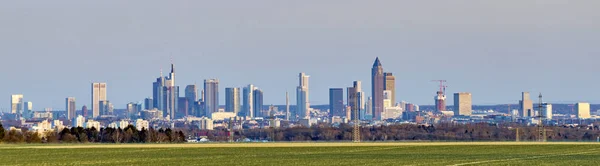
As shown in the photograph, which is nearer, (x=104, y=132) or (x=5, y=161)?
(x=5, y=161)

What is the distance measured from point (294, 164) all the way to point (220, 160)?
5.99 meters

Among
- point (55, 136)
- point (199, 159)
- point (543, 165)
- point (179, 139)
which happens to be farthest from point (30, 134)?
point (543, 165)

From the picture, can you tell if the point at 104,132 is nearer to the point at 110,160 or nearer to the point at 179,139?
the point at 179,139

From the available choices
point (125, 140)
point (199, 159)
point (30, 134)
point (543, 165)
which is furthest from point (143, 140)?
point (543, 165)

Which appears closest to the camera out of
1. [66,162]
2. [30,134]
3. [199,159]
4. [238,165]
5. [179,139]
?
[238,165]

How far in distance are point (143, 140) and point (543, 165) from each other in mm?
105065

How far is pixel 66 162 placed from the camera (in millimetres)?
57719

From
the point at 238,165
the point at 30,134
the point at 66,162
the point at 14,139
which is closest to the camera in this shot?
the point at 238,165

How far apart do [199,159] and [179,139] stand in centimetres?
9633

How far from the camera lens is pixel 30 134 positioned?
147 m

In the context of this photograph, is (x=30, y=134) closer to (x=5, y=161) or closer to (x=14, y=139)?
(x=14, y=139)

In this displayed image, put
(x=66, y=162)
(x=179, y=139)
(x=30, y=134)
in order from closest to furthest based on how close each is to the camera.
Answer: (x=66, y=162) → (x=30, y=134) → (x=179, y=139)

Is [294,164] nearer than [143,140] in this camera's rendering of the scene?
Yes

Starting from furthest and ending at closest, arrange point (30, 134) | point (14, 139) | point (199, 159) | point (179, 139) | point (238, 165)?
point (179, 139) < point (30, 134) < point (14, 139) < point (199, 159) < point (238, 165)
